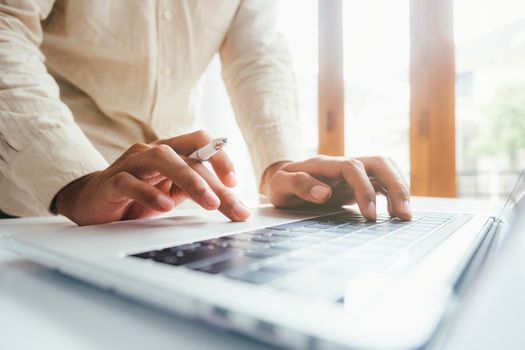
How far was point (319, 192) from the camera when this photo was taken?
634 mm

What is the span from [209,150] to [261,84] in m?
0.60

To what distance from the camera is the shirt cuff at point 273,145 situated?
983 mm

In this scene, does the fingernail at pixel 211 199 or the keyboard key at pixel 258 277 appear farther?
the fingernail at pixel 211 199

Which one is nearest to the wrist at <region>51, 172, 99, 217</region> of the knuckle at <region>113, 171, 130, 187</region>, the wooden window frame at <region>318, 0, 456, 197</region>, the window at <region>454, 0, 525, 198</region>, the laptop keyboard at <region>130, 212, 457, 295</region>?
the knuckle at <region>113, 171, 130, 187</region>

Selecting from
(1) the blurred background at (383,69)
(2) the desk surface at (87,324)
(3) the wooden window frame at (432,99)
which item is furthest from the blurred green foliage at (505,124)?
(2) the desk surface at (87,324)

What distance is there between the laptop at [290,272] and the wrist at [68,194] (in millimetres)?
191

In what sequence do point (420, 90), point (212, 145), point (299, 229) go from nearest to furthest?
point (299, 229) < point (212, 145) < point (420, 90)

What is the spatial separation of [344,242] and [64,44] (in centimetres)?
89

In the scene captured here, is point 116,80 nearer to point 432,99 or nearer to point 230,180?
point 230,180

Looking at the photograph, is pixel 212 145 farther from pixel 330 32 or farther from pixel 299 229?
pixel 330 32

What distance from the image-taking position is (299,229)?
0.45 m

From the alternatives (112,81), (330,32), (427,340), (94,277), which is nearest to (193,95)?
(112,81)

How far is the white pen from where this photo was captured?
547 mm

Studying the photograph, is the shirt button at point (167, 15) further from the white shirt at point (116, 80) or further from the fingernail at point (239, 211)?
the fingernail at point (239, 211)
